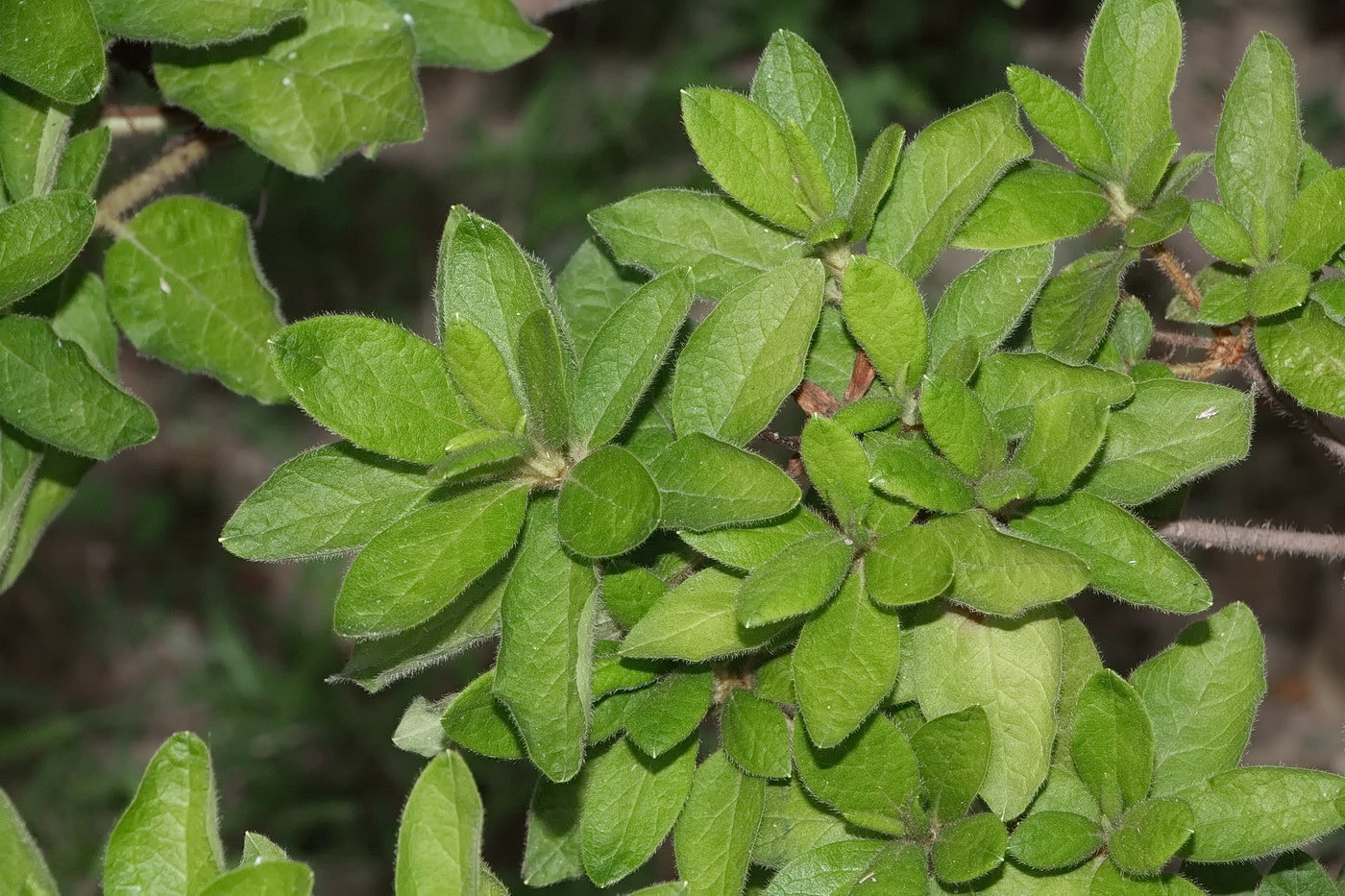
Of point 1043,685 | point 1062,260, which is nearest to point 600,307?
point 1043,685

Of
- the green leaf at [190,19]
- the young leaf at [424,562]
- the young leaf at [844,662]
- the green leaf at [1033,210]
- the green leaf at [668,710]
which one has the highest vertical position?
the green leaf at [190,19]

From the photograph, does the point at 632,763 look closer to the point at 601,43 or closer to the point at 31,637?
the point at 601,43

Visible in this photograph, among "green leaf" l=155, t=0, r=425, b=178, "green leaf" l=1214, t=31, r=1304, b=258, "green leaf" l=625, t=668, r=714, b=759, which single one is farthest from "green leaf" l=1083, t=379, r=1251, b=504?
"green leaf" l=155, t=0, r=425, b=178

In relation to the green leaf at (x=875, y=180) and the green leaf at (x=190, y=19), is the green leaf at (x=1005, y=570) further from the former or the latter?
the green leaf at (x=190, y=19)

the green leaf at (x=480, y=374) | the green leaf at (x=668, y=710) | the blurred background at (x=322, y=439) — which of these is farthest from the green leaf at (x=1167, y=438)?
the blurred background at (x=322, y=439)

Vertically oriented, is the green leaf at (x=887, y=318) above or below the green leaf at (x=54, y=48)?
below

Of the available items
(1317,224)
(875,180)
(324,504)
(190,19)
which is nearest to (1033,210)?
(875,180)

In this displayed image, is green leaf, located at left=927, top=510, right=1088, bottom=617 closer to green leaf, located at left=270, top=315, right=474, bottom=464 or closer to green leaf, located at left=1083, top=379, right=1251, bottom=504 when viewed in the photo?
green leaf, located at left=1083, top=379, right=1251, bottom=504
